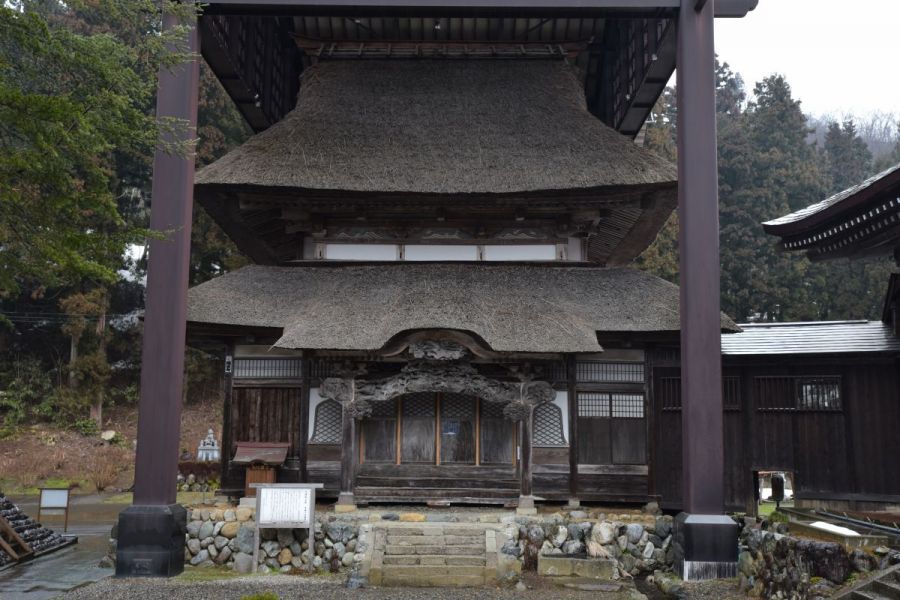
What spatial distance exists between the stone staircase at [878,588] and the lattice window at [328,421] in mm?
9748

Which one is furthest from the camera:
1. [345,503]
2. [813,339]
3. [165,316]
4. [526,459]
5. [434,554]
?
[813,339]

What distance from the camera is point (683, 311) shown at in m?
13.1

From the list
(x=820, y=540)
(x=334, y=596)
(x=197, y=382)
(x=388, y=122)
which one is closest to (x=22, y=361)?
(x=197, y=382)

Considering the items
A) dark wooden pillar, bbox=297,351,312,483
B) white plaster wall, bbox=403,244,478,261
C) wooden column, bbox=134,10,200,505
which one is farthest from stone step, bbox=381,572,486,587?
white plaster wall, bbox=403,244,478,261

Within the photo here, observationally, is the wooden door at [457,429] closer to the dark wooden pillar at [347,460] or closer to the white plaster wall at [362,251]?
the dark wooden pillar at [347,460]

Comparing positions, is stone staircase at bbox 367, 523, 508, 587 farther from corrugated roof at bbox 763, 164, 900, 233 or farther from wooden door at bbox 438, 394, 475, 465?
corrugated roof at bbox 763, 164, 900, 233

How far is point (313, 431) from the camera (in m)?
15.9

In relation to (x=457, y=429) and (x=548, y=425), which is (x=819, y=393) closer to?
(x=548, y=425)

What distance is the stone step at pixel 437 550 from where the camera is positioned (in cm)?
1244

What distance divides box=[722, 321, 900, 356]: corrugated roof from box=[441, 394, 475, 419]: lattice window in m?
5.12

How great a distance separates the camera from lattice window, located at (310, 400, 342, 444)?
1585 centimetres

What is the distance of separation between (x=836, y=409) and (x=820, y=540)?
19.8 ft

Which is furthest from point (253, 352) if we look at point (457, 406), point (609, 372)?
point (609, 372)

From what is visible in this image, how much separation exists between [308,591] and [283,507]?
1.85 metres
